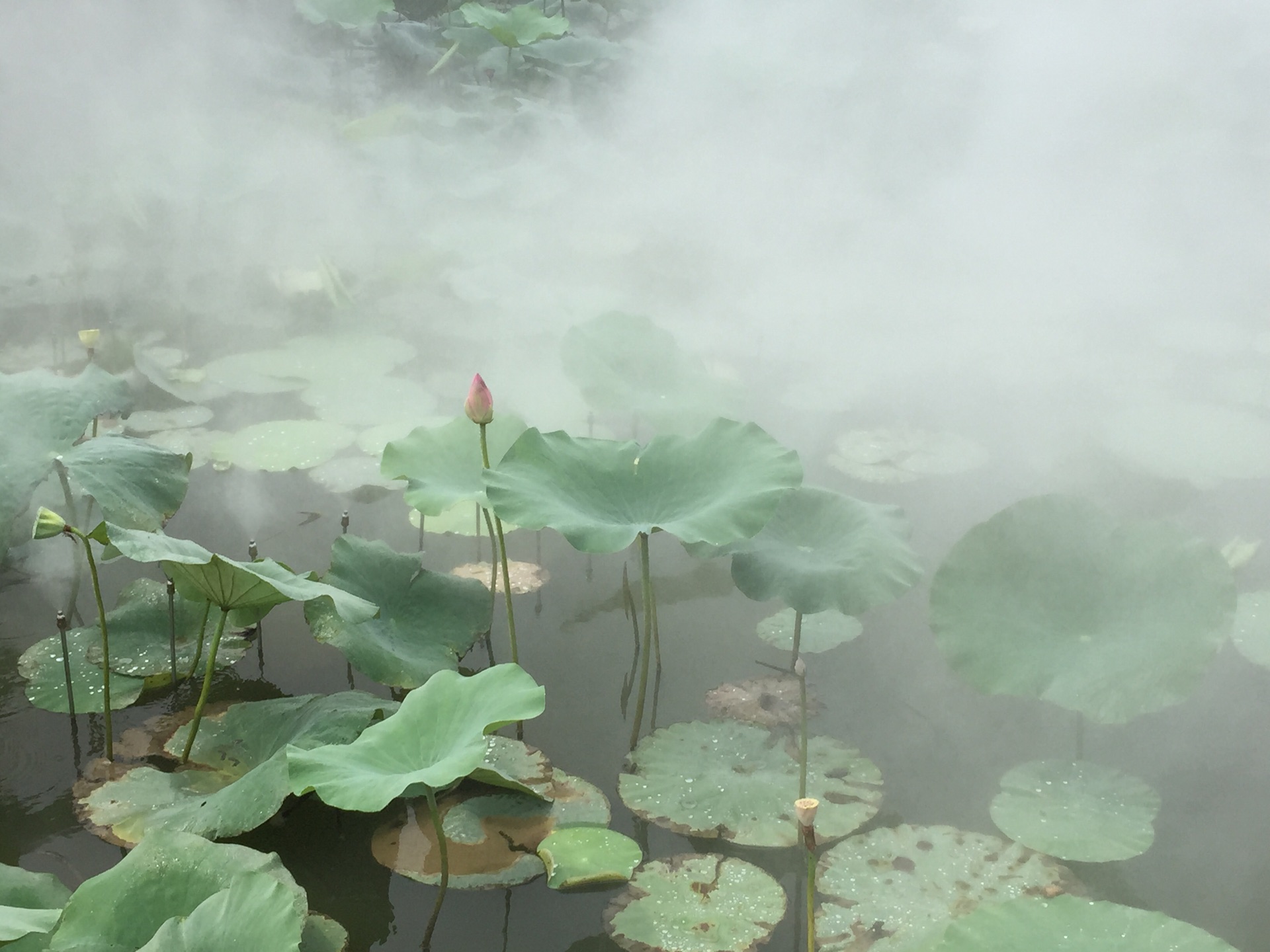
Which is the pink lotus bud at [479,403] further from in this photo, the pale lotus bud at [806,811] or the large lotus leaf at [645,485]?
the pale lotus bud at [806,811]

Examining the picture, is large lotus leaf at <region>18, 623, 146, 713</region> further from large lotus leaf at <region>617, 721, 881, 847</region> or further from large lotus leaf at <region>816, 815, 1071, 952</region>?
large lotus leaf at <region>816, 815, 1071, 952</region>

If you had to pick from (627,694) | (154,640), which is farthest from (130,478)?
(627,694)

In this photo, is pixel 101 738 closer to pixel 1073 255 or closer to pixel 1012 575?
pixel 1012 575

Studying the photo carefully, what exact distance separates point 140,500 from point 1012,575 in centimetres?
118

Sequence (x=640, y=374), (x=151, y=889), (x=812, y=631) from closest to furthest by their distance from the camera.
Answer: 1. (x=151, y=889)
2. (x=812, y=631)
3. (x=640, y=374)

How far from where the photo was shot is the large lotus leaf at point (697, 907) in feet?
3.79

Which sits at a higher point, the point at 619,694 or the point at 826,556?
the point at 826,556

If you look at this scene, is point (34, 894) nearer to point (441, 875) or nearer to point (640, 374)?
point (441, 875)

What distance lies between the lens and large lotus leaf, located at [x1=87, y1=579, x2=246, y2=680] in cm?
155

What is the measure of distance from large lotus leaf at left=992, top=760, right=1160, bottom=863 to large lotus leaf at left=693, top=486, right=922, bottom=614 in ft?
0.92

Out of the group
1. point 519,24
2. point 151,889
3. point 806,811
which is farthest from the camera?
point 519,24

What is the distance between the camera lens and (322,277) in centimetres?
304

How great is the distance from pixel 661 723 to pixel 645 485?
322 mm

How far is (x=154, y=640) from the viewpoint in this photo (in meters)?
1.59
